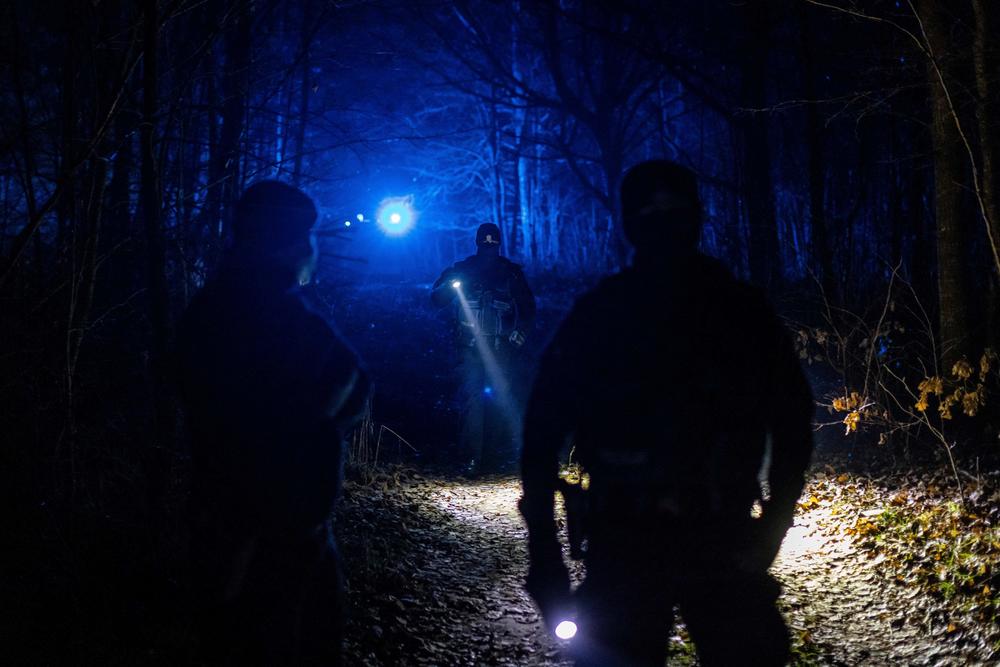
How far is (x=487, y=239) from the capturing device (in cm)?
822

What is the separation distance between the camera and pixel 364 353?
1515cm

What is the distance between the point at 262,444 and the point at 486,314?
6.00 metres

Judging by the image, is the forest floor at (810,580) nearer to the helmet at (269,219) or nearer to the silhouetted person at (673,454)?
the silhouetted person at (673,454)

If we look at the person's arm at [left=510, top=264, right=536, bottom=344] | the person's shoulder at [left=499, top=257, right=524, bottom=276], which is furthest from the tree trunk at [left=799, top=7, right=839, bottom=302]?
the person's shoulder at [left=499, top=257, right=524, bottom=276]

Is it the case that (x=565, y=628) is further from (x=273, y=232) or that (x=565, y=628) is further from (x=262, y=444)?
(x=273, y=232)

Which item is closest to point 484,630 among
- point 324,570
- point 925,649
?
point 324,570

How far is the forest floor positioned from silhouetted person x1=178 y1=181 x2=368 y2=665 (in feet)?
4.72

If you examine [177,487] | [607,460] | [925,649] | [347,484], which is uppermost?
[607,460]

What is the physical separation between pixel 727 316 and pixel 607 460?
0.57 meters

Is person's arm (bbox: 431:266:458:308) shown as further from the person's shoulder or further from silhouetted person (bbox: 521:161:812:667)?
silhouetted person (bbox: 521:161:812:667)

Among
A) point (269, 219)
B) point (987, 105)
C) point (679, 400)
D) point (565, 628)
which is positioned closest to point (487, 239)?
point (987, 105)

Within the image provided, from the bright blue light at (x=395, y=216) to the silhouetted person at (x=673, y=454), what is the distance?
29.8 m

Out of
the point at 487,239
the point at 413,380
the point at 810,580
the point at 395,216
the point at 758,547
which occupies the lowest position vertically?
the point at 810,580

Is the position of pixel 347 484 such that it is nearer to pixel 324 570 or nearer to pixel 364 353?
pixel 324 570
